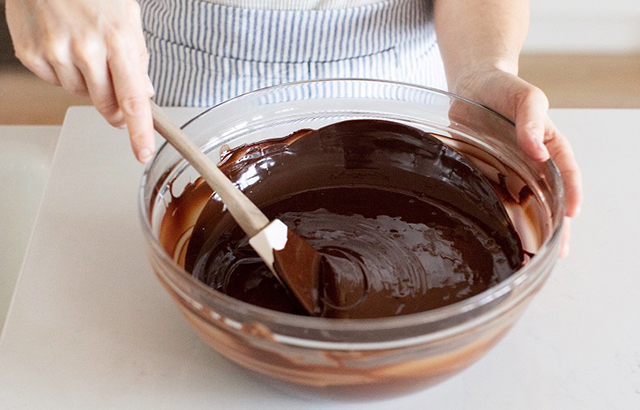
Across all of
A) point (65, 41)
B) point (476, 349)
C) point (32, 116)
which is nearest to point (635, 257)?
point (476, 349)

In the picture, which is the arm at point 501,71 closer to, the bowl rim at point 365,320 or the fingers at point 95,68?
the bowl rim at point 365,320

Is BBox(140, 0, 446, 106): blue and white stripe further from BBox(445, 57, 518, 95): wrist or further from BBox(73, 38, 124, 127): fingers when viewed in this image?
BBox(73, 38, 124, 127): fingers

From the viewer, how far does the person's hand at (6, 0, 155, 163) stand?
67cm

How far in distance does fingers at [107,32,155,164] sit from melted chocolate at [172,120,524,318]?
0.11 metres

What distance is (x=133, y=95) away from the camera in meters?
0.68

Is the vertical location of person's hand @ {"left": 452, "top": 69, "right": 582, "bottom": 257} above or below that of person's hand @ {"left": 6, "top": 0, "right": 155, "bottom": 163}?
above

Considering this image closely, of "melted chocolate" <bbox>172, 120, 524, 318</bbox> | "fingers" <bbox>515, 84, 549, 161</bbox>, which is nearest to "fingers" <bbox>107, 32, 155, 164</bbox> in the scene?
"melted chocolate" <bbox>172, 120, 524, 318</bbox>

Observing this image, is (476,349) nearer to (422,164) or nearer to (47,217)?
(422,164)

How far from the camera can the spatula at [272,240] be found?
65 centimetres

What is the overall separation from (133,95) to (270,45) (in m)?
0.50

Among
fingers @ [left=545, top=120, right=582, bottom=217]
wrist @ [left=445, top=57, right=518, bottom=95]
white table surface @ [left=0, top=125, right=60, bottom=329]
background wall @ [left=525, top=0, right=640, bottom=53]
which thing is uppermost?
background wall @ [left=525, top=0, right=640, bottom=53]

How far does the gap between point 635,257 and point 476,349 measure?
34 cm

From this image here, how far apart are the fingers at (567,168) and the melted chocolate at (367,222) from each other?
0.23 ft

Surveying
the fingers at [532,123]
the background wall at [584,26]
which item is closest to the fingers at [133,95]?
the fingers at [532,123]
